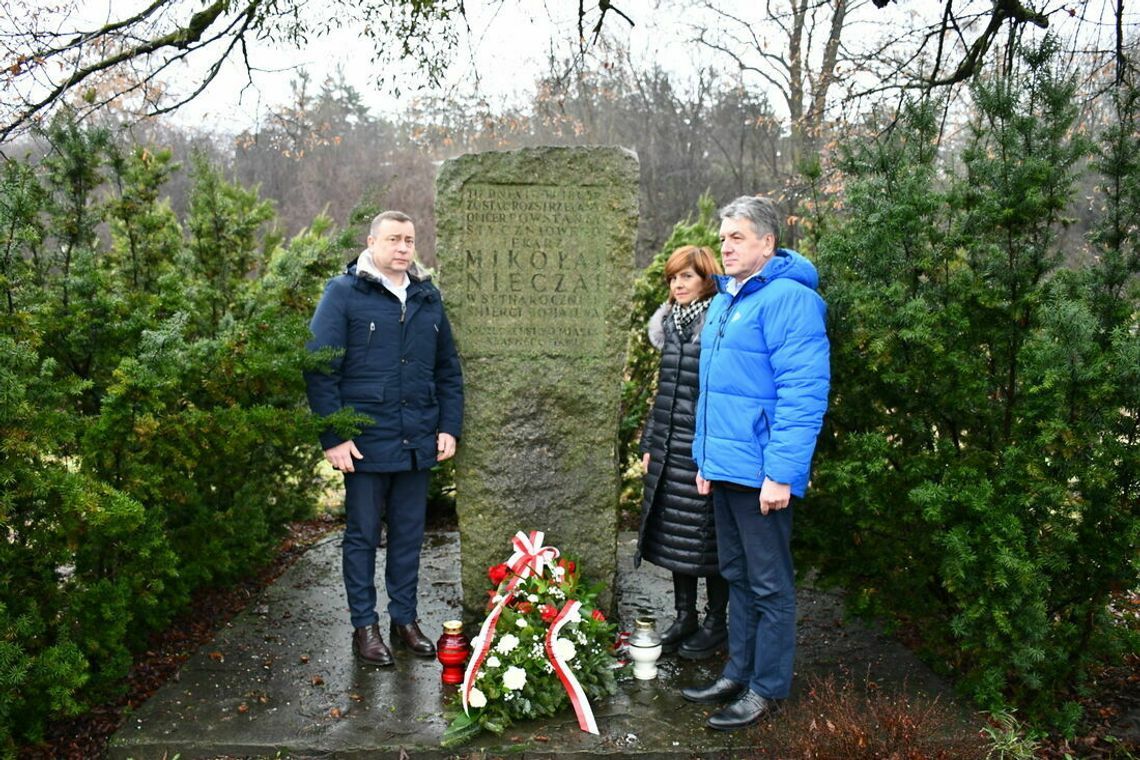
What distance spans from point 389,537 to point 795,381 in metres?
1.94

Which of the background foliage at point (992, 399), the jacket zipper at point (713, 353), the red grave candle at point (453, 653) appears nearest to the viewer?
the background foliage at point (992, 399)

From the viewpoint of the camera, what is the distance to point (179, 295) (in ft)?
12.3

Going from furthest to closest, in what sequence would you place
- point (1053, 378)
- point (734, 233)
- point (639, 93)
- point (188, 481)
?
point (639, 93) < point (188, 481) < point (734, 233) < point (1053, 378)

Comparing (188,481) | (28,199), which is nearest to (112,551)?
(188,481)

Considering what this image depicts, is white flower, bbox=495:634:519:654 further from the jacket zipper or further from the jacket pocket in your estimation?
the jacket pocket

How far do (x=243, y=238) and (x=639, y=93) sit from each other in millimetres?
16673

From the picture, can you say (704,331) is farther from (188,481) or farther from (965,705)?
(188,481)

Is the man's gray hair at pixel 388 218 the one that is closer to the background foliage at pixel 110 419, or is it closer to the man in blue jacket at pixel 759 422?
the background foliage at pixel 110 419

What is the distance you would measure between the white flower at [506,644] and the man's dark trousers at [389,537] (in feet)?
2.49

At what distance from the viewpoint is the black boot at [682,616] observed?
3.93m

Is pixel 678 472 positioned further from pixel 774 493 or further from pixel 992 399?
pixel 992 399

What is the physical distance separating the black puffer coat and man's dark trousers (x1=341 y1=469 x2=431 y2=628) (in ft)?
3.36

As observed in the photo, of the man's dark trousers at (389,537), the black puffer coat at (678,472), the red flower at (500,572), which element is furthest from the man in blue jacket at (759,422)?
the man's dark trousers at (389,537)

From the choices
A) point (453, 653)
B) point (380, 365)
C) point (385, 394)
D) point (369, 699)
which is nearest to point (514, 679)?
point (453, 653)
